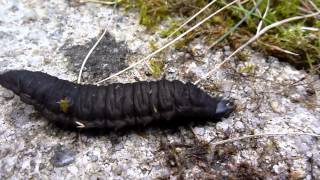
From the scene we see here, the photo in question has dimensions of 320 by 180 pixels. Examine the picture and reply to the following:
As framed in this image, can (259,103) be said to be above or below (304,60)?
below

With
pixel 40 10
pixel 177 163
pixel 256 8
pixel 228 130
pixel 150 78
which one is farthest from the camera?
pixel 40 10

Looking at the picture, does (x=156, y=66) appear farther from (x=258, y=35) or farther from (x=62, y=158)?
(x=62, y=158)

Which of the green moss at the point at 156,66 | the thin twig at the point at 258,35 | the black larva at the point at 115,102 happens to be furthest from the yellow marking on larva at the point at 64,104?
the thin twig at the point at 258,35

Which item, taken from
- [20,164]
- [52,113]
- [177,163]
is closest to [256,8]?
[177,163]

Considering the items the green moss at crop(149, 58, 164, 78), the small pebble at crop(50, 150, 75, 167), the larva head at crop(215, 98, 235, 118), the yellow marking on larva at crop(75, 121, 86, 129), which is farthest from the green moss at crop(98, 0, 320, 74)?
the small pebble at crop(50, 150, 75, 167)

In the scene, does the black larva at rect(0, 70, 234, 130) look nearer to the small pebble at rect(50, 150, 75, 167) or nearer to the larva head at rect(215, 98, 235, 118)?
the larva head at rect(215, 98, 235, 118)

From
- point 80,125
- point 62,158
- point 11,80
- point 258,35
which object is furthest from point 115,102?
point 258,35

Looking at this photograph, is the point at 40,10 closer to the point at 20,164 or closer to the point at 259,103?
the point at 20,164

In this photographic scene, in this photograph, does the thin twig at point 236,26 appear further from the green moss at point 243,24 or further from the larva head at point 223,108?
the larva head at point 223,108
